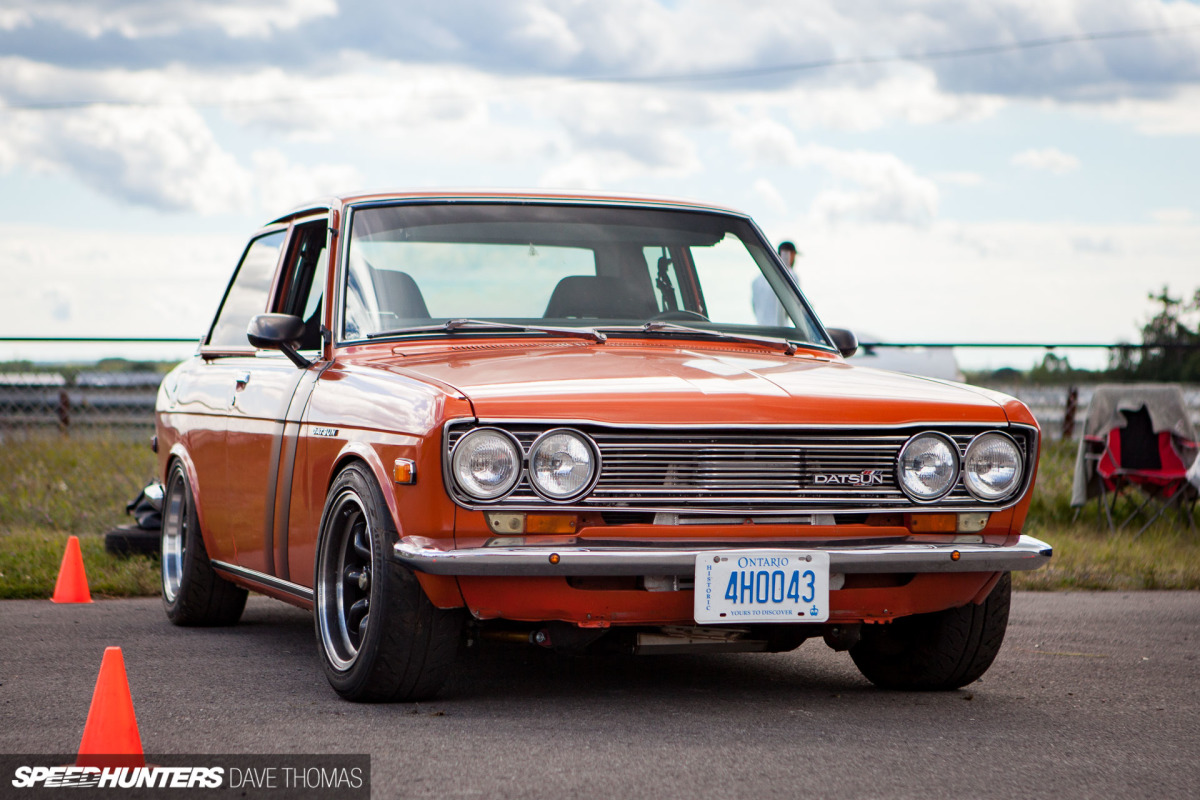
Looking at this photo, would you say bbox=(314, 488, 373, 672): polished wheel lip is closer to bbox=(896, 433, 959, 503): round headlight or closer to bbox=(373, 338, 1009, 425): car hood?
bbox=(373, 338, 1009, 425): car hood

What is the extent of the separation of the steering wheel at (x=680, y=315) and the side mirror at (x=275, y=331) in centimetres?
132

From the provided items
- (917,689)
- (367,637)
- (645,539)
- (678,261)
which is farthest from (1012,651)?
(367,637)

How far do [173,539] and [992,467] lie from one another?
161 inches

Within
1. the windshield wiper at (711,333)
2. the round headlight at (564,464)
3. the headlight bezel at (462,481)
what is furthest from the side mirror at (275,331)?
the round headlight at (564,464)

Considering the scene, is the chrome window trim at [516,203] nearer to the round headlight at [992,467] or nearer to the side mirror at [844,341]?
the side mirror at [844,341]

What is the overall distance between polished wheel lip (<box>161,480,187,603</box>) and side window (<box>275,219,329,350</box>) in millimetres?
1220

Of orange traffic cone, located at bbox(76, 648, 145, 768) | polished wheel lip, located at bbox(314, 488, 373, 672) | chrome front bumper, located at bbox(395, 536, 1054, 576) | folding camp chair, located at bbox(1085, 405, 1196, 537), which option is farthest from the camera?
folding camp chair, located at bbox(1085, 405, 1196, 537)

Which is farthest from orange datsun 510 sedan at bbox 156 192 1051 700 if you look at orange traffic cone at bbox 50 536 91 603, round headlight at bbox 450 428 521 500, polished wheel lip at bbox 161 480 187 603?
orange traffic cone at bbox 50 536 91 603

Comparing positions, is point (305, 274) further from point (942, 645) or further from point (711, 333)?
point (942, 645)

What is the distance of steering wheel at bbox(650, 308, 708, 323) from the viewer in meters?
5.64

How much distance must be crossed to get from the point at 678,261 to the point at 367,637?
222cm

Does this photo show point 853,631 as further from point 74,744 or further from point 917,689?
point 74,744

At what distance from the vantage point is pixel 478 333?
5293mm

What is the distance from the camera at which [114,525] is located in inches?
394
